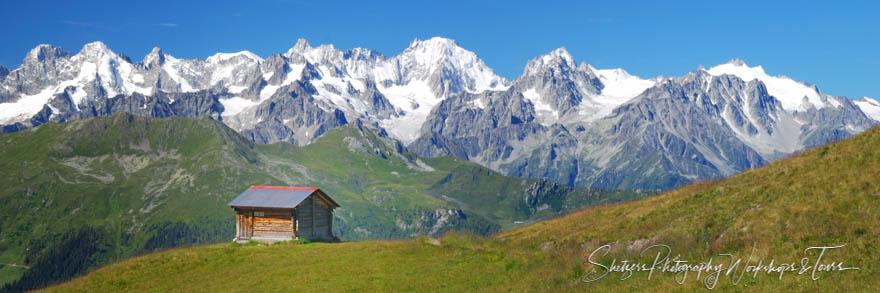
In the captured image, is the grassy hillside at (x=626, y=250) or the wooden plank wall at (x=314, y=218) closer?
the grassy hillside at (x=626, y=250)

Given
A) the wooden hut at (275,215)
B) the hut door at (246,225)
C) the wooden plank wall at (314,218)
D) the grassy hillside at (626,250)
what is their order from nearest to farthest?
the grassy hillside at (626,250), the wooden hut at (275,215), the hut door at (246,225), the wooden plank wall at (314,218)

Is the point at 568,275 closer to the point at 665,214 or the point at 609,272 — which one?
the point at 609,272

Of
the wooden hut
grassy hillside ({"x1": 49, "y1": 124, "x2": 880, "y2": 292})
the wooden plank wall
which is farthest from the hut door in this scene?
grassy hillside ({"x1": 49, "y1": 124, "x2": 880, "y2": 292})

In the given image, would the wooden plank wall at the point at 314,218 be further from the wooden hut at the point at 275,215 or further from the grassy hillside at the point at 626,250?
the grassy hillside at the point at 626,250

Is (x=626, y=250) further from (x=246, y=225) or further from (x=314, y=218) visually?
(x=246, y=225)

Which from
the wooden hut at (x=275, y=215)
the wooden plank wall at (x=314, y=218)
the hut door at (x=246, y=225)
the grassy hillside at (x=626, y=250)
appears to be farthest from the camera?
the wooden plank wall at (x=314, y=218)

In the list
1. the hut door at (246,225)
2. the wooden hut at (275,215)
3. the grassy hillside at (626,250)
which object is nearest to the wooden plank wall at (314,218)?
the wooden hut at (275,215)

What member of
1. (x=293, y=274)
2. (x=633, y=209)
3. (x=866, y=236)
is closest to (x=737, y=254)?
(x=866, y=236)

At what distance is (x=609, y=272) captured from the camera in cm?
3106

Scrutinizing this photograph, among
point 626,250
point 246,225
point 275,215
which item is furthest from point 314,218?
point 626,250

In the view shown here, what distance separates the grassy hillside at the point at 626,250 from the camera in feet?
88.7

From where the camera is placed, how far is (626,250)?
33.4m

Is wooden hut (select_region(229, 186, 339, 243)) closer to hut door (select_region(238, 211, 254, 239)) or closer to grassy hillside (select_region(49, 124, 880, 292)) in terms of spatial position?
hut door (select_region(238, 211, 254, 239))

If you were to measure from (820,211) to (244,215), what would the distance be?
170 ft
